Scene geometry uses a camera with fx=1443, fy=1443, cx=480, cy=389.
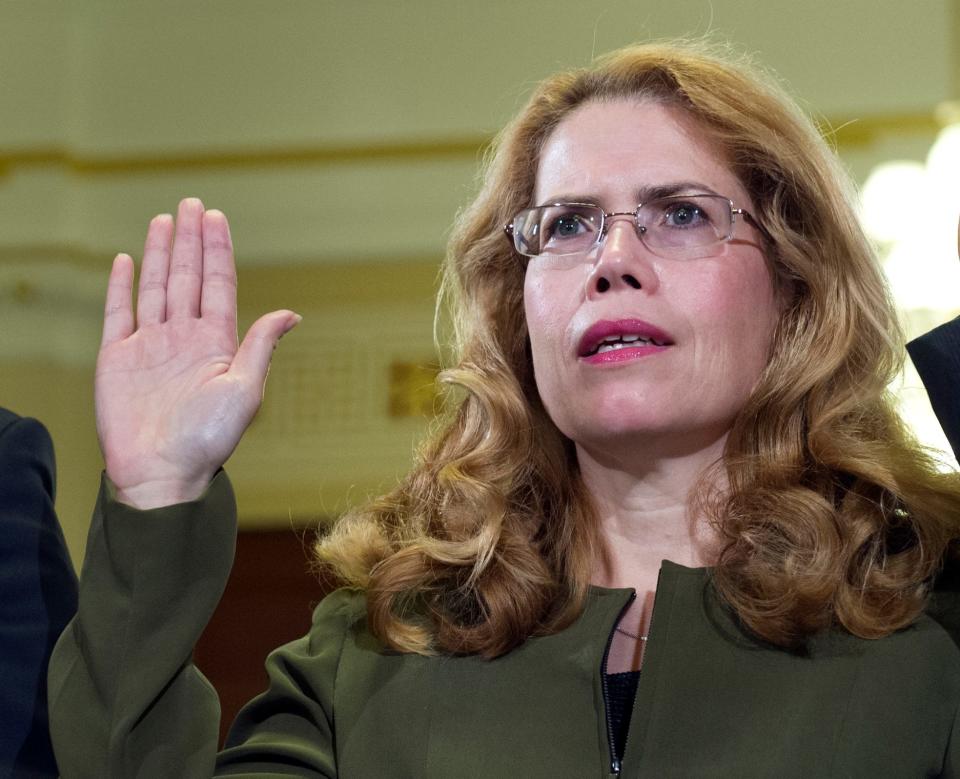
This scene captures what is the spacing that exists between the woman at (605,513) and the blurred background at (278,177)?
3.79 meters

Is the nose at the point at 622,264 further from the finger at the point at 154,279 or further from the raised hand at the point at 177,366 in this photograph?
the finger at the point at 154,279

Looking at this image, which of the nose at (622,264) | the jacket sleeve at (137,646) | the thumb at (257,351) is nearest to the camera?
the jacket sleeve at (137,646)

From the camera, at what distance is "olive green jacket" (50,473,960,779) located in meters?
1.46

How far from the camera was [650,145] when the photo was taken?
5.83 feet

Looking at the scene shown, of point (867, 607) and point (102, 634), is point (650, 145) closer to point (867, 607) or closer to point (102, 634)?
point (867, 607)

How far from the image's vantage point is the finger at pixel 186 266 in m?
1.60

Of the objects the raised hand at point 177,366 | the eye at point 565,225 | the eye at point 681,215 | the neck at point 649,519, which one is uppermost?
the eye at point 681,215

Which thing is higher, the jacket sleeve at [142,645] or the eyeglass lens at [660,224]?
the eyeglass lens at [660,224]

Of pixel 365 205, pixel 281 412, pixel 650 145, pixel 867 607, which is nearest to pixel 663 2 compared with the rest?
pixel 365 205

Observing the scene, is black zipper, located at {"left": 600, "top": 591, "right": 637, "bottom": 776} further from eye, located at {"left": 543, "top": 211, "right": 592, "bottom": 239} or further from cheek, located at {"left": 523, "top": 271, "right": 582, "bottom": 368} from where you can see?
eye, located at {"left": 543, "top": 211, "right": 592, "bottom": 239}

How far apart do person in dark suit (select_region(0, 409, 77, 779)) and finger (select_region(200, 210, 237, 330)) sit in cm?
28

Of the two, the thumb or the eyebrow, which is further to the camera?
the eyebrow

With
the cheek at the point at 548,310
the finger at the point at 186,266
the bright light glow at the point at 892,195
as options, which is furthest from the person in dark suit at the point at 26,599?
the bright light glow at the point at 892,195

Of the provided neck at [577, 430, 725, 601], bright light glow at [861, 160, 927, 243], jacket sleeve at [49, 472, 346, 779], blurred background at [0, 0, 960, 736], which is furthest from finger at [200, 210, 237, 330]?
blurred background at [0, 0, 960, 736]
